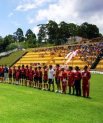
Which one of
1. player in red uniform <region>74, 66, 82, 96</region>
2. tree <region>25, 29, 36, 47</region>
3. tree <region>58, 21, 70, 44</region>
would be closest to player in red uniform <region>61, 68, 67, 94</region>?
player in red uniform <region>74, 66, 82, 96</region>

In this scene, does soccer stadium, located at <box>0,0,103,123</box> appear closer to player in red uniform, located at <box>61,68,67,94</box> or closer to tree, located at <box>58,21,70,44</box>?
player in red uniform, located at <box>61,68,67,94</box>

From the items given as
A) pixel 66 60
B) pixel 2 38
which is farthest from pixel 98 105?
pixel 2 38

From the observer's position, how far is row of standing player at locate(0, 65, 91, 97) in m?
24.5

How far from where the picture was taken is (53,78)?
28516 mm

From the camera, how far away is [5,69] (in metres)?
39.2

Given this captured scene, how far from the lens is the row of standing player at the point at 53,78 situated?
24.5m

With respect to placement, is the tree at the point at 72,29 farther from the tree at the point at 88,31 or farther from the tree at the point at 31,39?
the tree at the point at 31,39

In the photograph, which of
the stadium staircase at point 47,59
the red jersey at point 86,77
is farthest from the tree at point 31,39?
the red jersey at point 86,77

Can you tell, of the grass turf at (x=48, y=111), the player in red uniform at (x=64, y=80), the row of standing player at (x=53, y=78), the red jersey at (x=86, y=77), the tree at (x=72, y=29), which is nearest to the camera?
the grass turf at (x=48, y=111)

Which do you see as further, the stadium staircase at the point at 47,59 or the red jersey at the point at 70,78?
the stadium staircase at the point at 47,59

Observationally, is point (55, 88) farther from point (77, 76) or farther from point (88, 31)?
point (88, 31)

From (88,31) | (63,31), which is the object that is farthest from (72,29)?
(88,31)

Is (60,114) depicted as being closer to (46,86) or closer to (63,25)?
(46,86)

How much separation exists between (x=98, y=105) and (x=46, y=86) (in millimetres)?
10730
